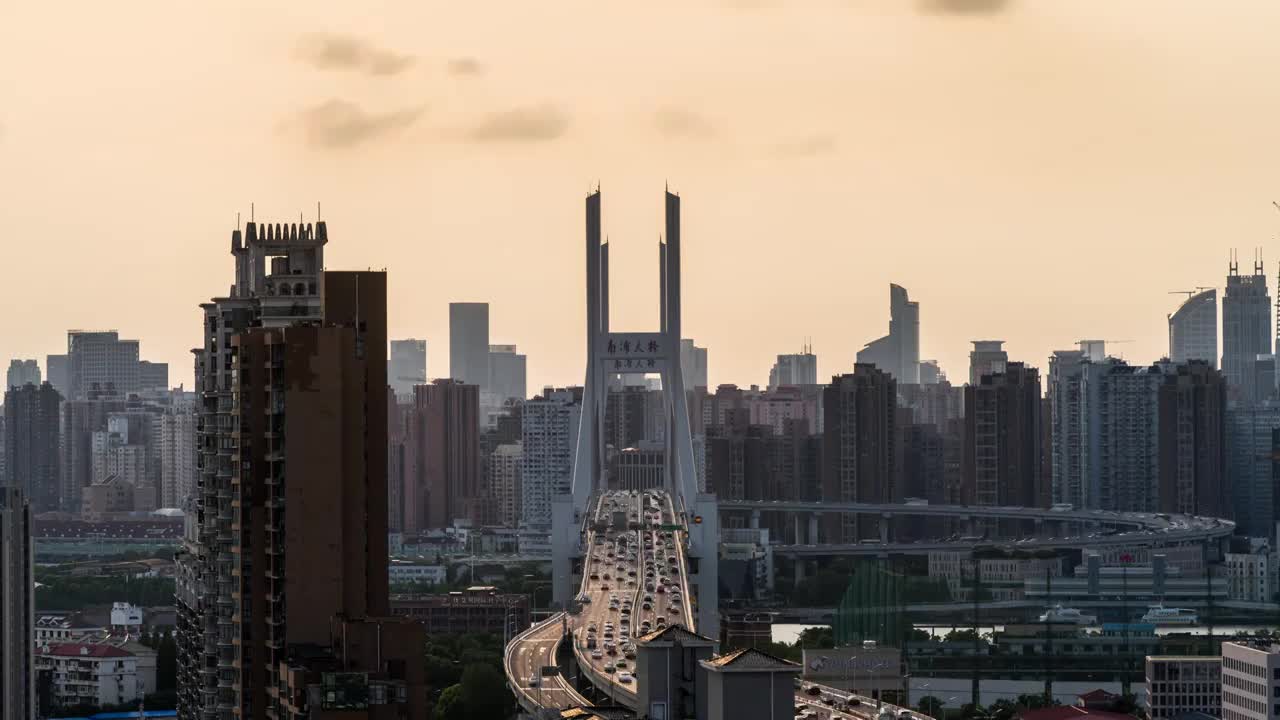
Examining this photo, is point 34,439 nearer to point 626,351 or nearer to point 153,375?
point 153,375

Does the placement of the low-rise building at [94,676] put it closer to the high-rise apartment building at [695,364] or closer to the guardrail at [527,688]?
the guardrail at [527,688]

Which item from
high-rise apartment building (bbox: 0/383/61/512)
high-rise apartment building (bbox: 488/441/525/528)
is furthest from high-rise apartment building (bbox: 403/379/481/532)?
high-rise apartment building (bbox: 0/383/61/512)

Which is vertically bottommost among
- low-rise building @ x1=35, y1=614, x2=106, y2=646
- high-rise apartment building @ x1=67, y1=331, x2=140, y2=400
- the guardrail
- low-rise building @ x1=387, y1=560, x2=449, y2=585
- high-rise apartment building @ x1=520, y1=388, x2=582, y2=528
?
low-rise building @ x1=35, y1=614, x2=106, y2=646

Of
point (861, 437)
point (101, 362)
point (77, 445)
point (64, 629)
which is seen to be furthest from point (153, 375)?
point (64, 629)

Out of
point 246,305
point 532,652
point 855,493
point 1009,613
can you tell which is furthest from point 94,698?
point 855,493

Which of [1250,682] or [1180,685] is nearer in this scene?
[1250,682]

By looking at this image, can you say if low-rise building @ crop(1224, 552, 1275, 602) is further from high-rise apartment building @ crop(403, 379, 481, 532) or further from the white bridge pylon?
high-rise apartment building @ crop(403, 379, 481, 532)

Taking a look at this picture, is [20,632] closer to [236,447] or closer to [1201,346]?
[236,447]
